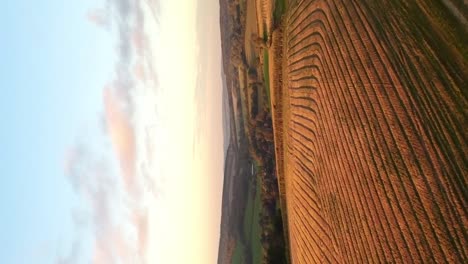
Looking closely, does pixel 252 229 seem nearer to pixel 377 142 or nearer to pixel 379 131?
pixel 377 142

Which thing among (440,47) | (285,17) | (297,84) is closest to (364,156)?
(440,47)

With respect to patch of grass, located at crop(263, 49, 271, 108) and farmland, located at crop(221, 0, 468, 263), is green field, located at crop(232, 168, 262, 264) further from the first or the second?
farmland, located at crop(221, 0, 468, 263)

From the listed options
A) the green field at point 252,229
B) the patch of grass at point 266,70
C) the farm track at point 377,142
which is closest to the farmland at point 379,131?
the farm track at point 377,142

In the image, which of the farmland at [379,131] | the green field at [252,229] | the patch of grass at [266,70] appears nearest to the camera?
the farmland at [379,131]

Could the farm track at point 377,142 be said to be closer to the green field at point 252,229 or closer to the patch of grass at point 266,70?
the patch of grass at point 266,70

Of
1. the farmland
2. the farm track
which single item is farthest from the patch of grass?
the farm track

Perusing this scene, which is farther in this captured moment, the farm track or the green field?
the green field

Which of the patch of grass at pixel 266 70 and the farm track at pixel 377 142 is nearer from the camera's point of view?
the farm track at pixel 377 142

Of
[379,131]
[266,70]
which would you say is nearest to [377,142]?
[379,131]
